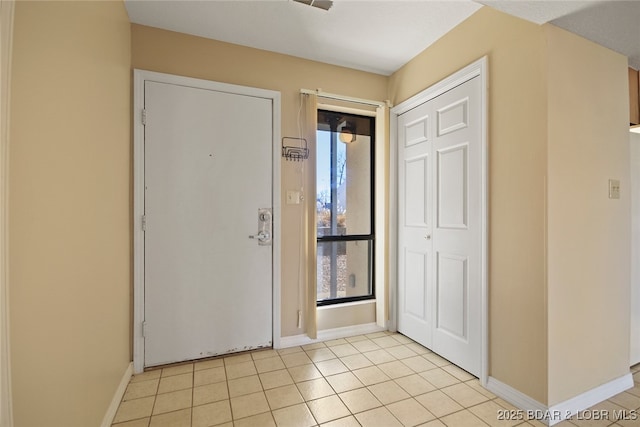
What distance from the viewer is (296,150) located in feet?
8.54

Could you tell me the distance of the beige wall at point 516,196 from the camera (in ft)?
5.47

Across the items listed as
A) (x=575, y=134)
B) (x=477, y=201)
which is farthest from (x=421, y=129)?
(x=575, y=134)

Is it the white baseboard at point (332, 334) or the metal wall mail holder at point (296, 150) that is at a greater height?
the metal wall mail holder at point (296, 150)

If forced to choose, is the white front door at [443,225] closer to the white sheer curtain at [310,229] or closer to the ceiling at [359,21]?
the ceiling at [359,21]

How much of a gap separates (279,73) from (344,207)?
4.39ft

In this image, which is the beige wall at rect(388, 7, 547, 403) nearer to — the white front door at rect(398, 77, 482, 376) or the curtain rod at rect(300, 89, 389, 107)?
the white front door at rect(398, 77, 482, 376)

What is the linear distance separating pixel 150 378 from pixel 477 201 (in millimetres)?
2559

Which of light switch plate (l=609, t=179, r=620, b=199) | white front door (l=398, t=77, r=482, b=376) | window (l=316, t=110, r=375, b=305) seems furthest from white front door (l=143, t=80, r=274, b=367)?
light switch plate (l=609, t=179, r=620, b=199)

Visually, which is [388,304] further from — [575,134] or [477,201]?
[575,134]

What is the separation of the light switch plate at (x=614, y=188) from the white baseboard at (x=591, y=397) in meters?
1.16

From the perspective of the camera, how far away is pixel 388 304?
9.50 feet

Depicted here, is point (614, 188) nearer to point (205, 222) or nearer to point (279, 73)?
point (279, 73)

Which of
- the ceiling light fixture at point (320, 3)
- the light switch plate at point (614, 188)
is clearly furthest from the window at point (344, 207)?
the light switch plate at point (614, 188)

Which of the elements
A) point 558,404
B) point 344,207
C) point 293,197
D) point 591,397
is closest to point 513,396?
point 558,404
